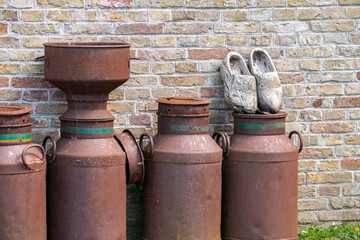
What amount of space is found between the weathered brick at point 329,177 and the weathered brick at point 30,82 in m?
2.29

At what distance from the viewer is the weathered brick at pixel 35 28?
536 centimetres

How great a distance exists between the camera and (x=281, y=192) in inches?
215

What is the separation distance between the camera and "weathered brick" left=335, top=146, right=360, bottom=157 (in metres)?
6.07

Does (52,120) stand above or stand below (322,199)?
above

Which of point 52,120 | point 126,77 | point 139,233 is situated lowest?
point 139,233

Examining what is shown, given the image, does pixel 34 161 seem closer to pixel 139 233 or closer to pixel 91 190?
pixel 91 190

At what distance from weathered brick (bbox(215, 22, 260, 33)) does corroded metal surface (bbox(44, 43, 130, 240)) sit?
92cm

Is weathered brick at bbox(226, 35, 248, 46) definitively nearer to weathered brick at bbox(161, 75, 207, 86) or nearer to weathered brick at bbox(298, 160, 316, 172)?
weathered brick at bbox(161, 75, 207, 86)

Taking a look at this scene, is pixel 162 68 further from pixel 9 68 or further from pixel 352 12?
pixel 352 12

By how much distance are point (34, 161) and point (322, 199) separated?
257 centimetres

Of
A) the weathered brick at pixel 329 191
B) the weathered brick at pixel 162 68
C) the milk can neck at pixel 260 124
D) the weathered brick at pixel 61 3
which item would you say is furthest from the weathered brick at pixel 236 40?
the weathered brick at pixel 329 191

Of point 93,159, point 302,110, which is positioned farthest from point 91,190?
point 302,110

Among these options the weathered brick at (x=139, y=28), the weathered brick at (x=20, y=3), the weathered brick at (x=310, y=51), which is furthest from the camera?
the weathered brick at (x=310, y=51)

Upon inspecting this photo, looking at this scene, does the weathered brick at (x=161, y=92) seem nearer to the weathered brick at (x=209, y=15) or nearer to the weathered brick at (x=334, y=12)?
the weathered brick at (x=209, y=15)
